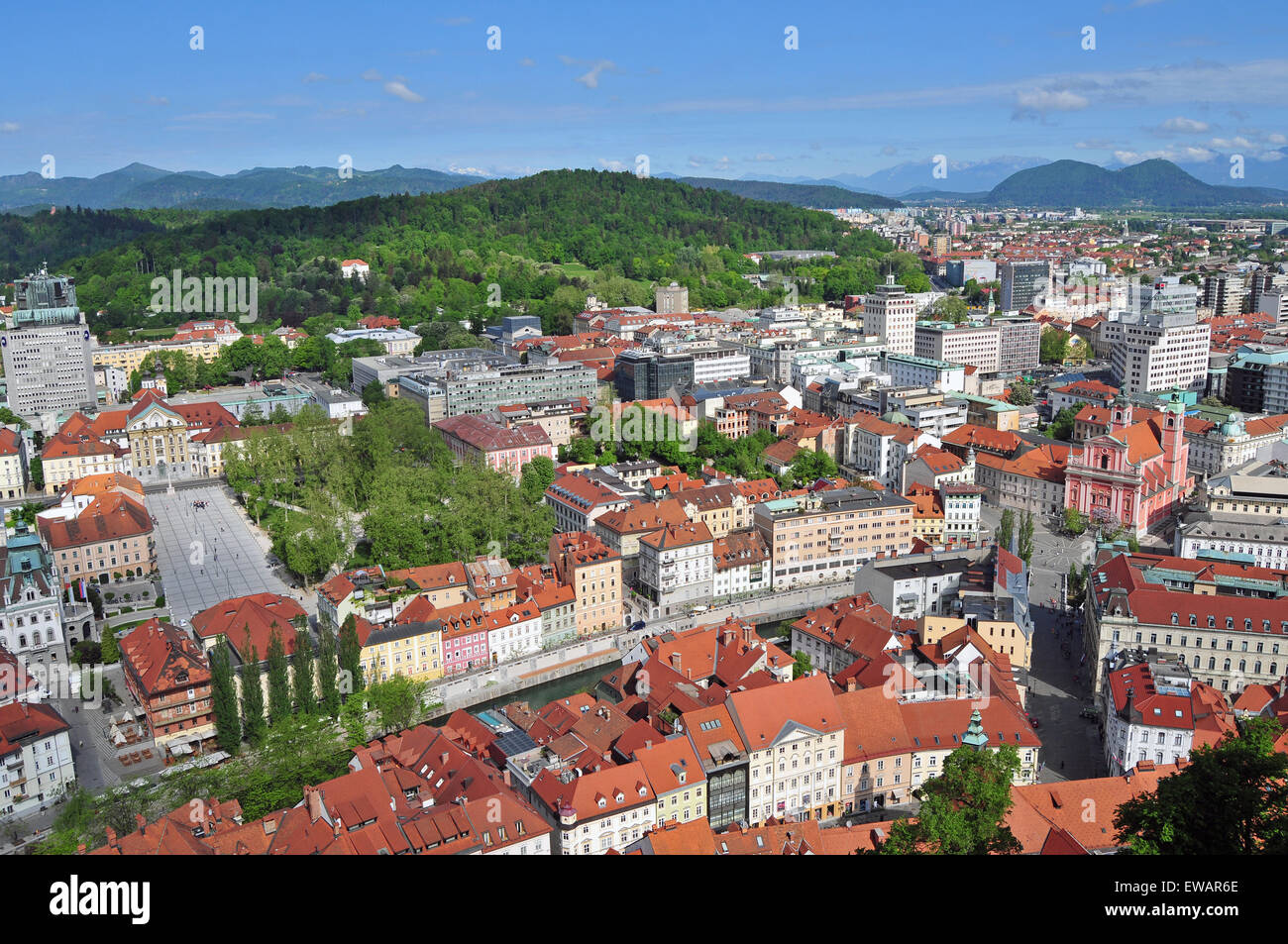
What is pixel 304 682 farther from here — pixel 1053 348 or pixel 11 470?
pixel 1053 348

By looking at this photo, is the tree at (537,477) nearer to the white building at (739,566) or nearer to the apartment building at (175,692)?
the white building at (739,566)

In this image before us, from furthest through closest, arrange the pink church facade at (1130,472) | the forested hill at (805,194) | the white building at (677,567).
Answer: the forested hill at (805,194)
the pink church facade at (1130,472)
the white building at (677,567)

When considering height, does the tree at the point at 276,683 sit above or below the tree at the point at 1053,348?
below

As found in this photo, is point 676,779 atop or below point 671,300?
below

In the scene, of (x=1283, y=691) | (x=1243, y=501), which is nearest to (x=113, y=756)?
(x=1283, y=691)

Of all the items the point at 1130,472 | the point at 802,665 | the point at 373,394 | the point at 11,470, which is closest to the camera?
the point at 802,665

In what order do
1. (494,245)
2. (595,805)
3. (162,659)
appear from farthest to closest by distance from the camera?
(494,245) < (162,659) < (595,805)

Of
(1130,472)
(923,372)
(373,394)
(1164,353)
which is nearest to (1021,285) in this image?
(1164,353)

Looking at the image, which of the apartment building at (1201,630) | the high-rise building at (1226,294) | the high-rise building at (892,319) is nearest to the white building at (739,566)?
the apartment building at (1201,630)
